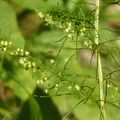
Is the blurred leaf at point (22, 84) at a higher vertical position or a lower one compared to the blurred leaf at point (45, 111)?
higher

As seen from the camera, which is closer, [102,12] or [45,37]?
[45,37]

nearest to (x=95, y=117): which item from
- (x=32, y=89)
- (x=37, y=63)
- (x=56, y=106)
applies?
(x=56, y=106)

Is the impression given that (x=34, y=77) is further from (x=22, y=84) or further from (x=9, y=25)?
(x=9, y=25)

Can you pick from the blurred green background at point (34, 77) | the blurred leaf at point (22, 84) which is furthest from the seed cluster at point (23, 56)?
the blurred leaf at point (22, 84)

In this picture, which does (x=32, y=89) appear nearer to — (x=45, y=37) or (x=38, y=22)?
(x=45, y=37)

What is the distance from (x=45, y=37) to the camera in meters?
1.45

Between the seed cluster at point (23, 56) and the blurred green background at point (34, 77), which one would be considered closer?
the seed cluster at point (23, 56)

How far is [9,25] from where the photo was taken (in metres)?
1.20

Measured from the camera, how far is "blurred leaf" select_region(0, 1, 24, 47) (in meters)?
→ 1.15

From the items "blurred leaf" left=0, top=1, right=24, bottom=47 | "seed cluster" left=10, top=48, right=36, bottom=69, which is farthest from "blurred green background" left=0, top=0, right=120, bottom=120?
"seed cluster" left=10, top=48, right=36, bottom=69

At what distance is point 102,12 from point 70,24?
116 centimetres

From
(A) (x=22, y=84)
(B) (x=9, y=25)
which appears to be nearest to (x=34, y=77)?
(A) (x=22, y=84)

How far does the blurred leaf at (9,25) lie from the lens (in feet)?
3.78

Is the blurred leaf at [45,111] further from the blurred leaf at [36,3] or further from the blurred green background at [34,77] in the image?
the blurred leaf at [36,3]
